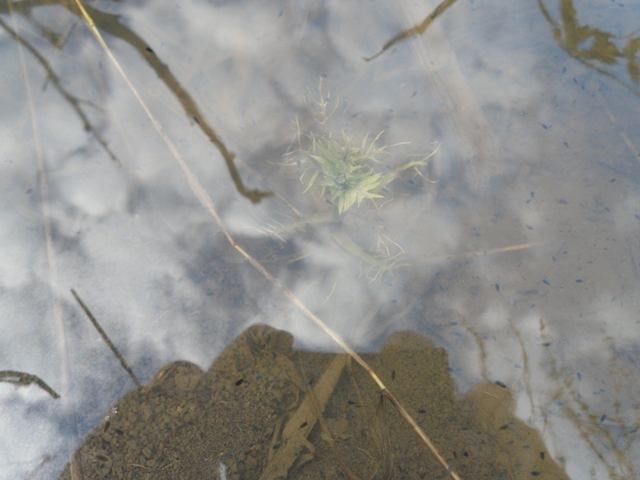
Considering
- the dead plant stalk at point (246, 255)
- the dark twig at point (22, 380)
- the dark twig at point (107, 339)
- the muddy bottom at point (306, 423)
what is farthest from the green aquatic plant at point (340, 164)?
the dark twig at point (22, 380)

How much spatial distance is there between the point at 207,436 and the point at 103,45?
2.77 m

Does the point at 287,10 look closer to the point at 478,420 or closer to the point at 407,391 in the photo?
the point at 407,391

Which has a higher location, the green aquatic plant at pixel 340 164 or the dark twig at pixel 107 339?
the green aquatic plant at pixel 340 164

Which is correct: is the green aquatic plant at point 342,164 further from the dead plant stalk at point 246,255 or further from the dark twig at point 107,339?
the dark twig at point 107,339

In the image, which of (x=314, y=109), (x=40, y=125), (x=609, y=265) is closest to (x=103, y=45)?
(x=40, y=125)

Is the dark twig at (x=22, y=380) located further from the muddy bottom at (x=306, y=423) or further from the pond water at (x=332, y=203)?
the muddy bottom at (x=306, y=423)

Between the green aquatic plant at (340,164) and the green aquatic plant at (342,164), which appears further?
the green aquatic plant at (342,164)

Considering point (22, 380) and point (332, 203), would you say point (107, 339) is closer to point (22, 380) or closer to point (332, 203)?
point (22, 380)

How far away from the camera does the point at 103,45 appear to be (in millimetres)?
2658

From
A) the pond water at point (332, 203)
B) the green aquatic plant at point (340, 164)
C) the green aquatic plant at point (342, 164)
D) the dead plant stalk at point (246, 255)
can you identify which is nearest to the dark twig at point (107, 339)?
the pond water at point (332, 203)

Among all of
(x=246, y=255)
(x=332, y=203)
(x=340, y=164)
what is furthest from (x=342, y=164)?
(x=246, y=255)

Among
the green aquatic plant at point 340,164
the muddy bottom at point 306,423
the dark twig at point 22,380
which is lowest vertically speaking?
the muddy bottom at point 306,423

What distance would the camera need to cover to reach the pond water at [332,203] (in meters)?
2.45

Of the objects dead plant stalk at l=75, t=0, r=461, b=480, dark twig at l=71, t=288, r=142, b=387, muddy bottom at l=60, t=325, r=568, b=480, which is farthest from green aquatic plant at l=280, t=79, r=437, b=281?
dark twig at l=71, t=288, r=142, b=387
